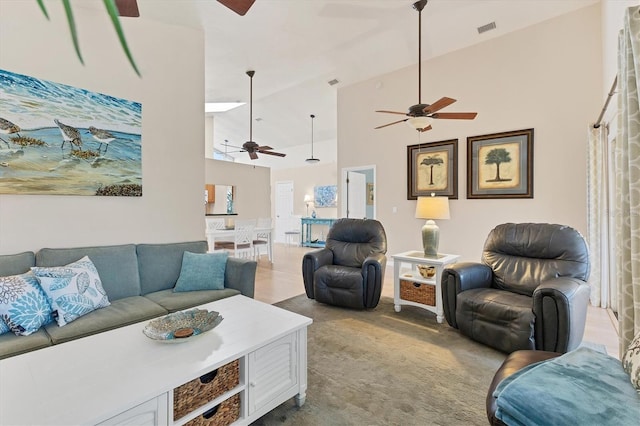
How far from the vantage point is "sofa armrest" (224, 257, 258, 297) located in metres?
2.88

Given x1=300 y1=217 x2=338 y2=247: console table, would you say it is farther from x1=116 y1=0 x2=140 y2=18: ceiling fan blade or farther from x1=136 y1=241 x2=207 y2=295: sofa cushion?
x1=116 y1=0 x2=140 y2=18: ceiling fan blade

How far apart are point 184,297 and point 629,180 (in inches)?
120

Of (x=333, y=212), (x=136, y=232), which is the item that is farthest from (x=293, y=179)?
(x=136, y=232)

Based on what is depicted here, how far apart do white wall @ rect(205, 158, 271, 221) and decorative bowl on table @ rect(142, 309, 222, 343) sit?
5573mm

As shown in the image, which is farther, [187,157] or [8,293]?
[187,157]

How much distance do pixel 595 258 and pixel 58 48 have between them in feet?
18.7

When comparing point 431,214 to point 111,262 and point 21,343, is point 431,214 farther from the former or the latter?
point 21,343

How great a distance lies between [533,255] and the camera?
2820mm

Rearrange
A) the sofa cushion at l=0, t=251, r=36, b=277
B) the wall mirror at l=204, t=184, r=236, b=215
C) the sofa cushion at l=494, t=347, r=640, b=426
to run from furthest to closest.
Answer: the wall mirror at l=204, t=184, r=236, b=215 → the sofa cushion at l=0, t=251, r=36, b=277 → the sofa cushion at l=494, t=347, r=640, b=426

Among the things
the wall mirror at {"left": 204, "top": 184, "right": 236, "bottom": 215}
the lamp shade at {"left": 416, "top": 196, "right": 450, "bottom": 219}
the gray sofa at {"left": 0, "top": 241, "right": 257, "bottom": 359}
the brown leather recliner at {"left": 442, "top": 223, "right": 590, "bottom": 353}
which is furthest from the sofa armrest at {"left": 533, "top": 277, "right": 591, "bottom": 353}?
the wall mirror at {"left": 204, "top": 184, "right": 236, "bottom": 215}

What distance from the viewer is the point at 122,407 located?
115 centimetres

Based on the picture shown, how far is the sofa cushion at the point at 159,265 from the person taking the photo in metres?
2.76

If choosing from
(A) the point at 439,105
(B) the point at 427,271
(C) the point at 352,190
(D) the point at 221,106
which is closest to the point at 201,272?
(B) the point at 427,271

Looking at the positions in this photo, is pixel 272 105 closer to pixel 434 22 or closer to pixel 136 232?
pixel 434 22
